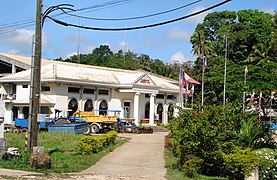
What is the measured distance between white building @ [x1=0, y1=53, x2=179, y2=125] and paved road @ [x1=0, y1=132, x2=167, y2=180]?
14111 millimetres

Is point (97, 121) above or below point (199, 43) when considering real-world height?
below

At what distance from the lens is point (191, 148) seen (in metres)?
15.9

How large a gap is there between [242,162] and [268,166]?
3.58 ft

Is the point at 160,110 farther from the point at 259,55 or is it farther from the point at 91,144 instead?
the point at 91,144

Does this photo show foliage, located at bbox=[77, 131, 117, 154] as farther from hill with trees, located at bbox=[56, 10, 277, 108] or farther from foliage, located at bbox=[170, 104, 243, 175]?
hill with trees, located at bbox=[56, 10, 277, 108]

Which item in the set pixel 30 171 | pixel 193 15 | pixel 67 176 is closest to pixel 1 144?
pixel 30 171

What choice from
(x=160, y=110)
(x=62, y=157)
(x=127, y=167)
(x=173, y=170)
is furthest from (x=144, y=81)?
(x=173, y=170)

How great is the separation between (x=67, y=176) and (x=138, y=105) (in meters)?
32.7

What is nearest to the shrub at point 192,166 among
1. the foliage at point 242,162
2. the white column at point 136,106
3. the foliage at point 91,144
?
the foliage at point 242,162

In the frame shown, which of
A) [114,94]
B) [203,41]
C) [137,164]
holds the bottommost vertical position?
[137,164]

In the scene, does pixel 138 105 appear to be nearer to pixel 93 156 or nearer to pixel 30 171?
pixel 93 156

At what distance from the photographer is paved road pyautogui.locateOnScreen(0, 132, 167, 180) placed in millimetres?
14459

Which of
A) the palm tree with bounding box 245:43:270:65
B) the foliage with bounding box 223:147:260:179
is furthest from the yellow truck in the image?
the palm tree with bounding box 245:43:270:65

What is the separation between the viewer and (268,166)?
13445 millimetres
